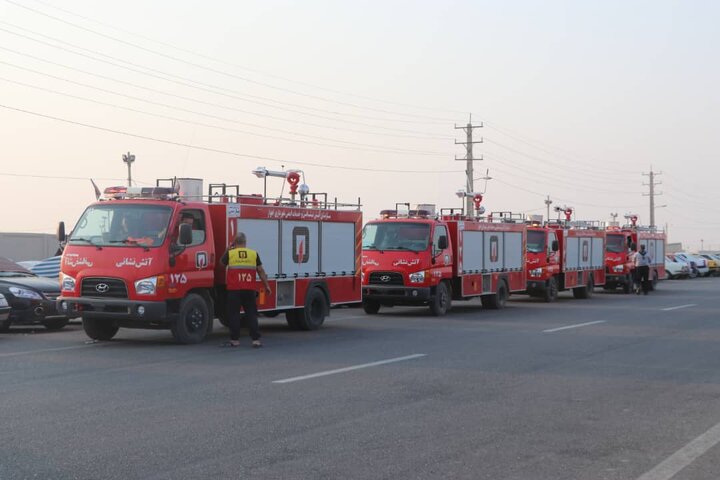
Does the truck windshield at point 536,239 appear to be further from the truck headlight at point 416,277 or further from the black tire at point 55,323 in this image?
the black tire at point 55,323

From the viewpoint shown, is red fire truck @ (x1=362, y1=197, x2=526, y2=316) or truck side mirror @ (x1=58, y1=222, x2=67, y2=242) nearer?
truck side mirror @ (x1=58, y1=222, x2=67, y2=242)

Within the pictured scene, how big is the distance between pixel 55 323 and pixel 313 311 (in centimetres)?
482

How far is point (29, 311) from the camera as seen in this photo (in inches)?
676

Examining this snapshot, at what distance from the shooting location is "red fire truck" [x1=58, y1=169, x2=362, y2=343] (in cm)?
1466

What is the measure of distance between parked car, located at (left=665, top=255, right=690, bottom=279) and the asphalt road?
4049cm

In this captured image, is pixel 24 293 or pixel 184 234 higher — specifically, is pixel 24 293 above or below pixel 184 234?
below

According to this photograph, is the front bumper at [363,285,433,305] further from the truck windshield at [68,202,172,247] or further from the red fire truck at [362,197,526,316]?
the truck windshield at [68,202,172,247]

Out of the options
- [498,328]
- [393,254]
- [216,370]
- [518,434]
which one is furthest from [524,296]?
[518,434]

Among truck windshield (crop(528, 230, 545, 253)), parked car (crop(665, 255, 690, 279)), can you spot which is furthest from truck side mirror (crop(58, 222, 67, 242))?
parked car (crop(665, 255, 690, 279))

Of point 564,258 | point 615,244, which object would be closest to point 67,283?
point 564,258

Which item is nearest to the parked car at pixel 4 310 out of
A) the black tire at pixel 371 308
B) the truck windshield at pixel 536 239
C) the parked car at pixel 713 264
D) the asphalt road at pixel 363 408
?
the asphalt road at pixel 363 408

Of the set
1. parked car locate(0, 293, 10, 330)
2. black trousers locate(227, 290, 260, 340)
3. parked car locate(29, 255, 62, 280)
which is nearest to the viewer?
black trousers locate(227, 290, 260, 340)

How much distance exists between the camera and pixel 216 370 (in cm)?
1202

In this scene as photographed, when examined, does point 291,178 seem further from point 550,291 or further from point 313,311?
point 550,291
